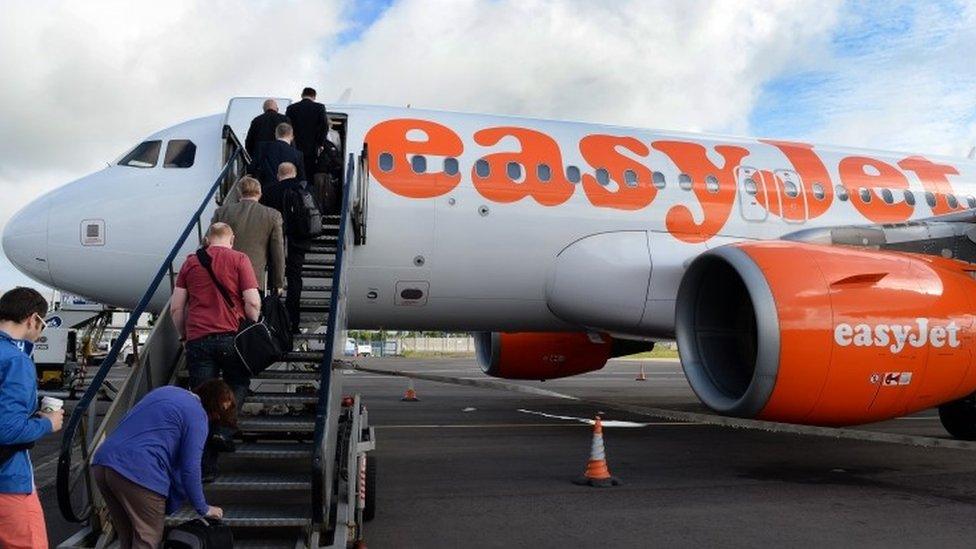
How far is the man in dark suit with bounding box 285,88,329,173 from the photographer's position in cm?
895

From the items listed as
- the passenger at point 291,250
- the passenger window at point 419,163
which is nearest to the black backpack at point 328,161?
the passenger window at point 419,163

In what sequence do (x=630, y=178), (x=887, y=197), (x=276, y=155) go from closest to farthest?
(x=276, y=155), (x=630, y=178), (x=887, y=197)

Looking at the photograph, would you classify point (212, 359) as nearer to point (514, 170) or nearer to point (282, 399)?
point (282, 399)

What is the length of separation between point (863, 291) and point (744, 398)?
1510 millimetres

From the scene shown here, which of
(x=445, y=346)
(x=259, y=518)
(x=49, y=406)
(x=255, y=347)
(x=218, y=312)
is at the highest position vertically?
(x=218, y=312)

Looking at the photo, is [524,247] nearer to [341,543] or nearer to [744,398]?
[744,398]

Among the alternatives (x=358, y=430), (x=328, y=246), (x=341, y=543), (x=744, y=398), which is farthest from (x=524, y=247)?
(x=341, y=543)

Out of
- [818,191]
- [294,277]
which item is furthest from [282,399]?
[818,191]

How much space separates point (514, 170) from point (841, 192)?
463 centimetres

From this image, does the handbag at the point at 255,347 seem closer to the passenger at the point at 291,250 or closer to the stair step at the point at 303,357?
the stair step at the point at 303,357

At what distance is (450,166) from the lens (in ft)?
31.9

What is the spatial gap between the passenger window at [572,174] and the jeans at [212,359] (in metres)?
5.72

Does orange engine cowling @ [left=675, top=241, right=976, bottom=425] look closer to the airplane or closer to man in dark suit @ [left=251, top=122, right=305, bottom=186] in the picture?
the airplane

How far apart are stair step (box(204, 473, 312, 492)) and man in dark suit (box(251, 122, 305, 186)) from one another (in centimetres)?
334
